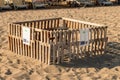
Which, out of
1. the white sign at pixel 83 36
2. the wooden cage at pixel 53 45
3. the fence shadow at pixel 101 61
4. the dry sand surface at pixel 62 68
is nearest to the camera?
the dry sand surface at pixel 62 68

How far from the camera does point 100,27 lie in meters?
9.88

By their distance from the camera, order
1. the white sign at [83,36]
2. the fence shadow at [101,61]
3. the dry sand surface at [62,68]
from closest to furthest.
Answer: the dry sand surface at [62,68] < the fence shadow at [101,61] < the white sign at [83,36]

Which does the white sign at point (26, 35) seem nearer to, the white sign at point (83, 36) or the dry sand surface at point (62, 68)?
the dry sand surface at point (62, 68)

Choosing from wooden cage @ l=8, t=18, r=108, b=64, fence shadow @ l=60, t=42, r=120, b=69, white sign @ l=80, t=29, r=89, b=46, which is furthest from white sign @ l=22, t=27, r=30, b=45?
white sign @ l=80, t=29, r=89, b=46

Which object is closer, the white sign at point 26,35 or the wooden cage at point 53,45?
the wooden cage at point 53,45

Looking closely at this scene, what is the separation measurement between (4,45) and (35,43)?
6.91 ft

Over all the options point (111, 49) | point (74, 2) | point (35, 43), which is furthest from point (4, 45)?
point (74, 2)

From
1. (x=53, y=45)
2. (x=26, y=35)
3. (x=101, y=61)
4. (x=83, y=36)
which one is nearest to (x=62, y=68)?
(x=53, y=45)

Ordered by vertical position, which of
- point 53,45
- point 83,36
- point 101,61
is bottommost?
point 101,61

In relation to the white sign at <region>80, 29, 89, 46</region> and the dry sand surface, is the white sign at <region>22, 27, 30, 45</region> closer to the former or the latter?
the dry sand surface

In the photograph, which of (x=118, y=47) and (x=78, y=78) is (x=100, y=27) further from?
(x=78, y=78)

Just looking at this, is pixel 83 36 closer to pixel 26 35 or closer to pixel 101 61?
pixel 101 61

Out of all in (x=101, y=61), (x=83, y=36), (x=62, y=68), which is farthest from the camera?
(x=101, y=61)

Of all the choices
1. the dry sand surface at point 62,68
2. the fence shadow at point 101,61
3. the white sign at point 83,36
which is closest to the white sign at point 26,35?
the dry sand surface at point 62,68
